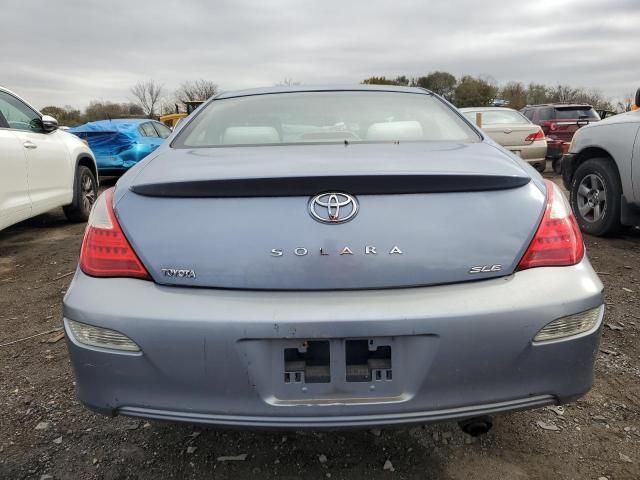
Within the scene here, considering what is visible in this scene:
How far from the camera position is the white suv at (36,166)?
4.33 metres

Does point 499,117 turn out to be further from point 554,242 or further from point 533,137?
point 554,242

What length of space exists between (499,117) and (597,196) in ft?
19.1

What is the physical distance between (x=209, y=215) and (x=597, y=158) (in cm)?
461

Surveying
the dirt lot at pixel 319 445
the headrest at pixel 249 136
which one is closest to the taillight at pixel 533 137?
the dirt lot at pixel 319 445

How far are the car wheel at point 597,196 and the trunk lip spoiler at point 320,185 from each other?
12.5 ft

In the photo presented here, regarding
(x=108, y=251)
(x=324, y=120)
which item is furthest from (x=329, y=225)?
(x=324, y=120)

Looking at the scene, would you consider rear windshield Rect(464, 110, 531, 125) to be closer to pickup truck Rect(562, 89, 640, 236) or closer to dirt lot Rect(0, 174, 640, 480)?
pickup truck Rect(562, 89, 640, 236)

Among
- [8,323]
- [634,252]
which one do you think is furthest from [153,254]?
[634,252]

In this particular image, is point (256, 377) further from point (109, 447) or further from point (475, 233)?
point (109, 447)

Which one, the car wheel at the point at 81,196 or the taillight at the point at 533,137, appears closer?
the car wheel at the point at 81,196

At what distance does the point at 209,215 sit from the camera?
1.44 metres

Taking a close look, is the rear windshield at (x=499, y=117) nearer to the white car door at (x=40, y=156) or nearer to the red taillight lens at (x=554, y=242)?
the white car door at (x=40, y=156)

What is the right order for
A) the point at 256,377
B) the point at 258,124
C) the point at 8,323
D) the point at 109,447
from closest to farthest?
the point at 256,377
the point at 109,447
the point at 258,124
the point at 8,323

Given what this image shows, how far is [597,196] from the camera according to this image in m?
4.83
